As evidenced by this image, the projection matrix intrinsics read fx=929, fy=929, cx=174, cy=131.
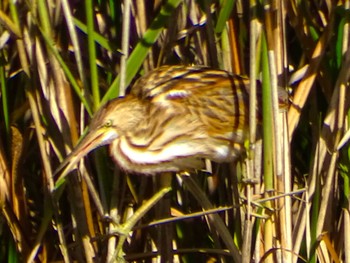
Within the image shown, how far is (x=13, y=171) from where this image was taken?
2541mm

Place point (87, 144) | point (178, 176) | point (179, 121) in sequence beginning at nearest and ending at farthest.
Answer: point (87, 144)
point (179, 121)
point (178, 176)

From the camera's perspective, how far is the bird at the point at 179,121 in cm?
221

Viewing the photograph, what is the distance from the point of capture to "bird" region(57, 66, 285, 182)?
221 cm

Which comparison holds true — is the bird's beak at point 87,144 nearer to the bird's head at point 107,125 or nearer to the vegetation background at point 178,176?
the bird's head at point 107,125

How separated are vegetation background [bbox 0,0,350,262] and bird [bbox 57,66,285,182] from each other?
0.07 metres

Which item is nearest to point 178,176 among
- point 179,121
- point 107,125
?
point 179,121

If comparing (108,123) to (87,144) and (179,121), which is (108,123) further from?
(179,121)

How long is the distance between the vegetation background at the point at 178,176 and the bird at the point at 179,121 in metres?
0.07

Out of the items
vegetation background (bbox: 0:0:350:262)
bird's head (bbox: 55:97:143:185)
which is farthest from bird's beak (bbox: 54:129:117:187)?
vegetation background (bbox: 0:0:350:262)

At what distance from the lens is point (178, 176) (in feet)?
8.36

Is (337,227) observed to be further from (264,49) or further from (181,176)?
(264,49)

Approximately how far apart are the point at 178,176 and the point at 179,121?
0.27 metres

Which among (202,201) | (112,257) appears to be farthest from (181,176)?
(112,257)

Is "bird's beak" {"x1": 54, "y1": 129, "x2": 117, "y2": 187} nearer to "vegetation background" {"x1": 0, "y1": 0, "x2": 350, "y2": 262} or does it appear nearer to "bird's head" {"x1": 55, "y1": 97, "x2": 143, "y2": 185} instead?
"bird's head" {"x1": 55, "y1": 97, "x2": 143, "y2": 185}
